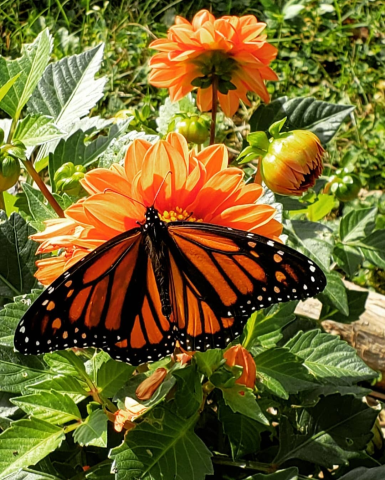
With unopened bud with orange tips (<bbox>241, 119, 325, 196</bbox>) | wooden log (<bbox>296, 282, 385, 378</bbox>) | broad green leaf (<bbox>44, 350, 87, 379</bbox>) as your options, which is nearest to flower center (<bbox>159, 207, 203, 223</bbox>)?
unopened bud with orange tips (<bbox>241, 119, 325, 196</bbox>)

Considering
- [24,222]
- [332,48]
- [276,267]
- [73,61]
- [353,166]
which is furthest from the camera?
[332,48]

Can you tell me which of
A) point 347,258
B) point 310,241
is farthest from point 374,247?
point 310,241

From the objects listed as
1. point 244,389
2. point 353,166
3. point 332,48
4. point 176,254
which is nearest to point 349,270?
point 244,389

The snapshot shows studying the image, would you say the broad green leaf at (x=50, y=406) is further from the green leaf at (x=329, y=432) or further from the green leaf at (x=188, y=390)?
the green leaf at (x=329, y=432)

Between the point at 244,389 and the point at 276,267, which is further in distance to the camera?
the point at 244,389

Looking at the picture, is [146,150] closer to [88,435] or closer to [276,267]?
Answer: [276,267]

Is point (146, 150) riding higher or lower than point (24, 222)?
higher

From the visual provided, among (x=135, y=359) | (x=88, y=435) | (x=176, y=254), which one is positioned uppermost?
(x=176, y=254)

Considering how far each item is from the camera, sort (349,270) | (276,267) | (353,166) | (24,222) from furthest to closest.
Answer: (353,166)
(349,270)
(24,222)
(276,267)
